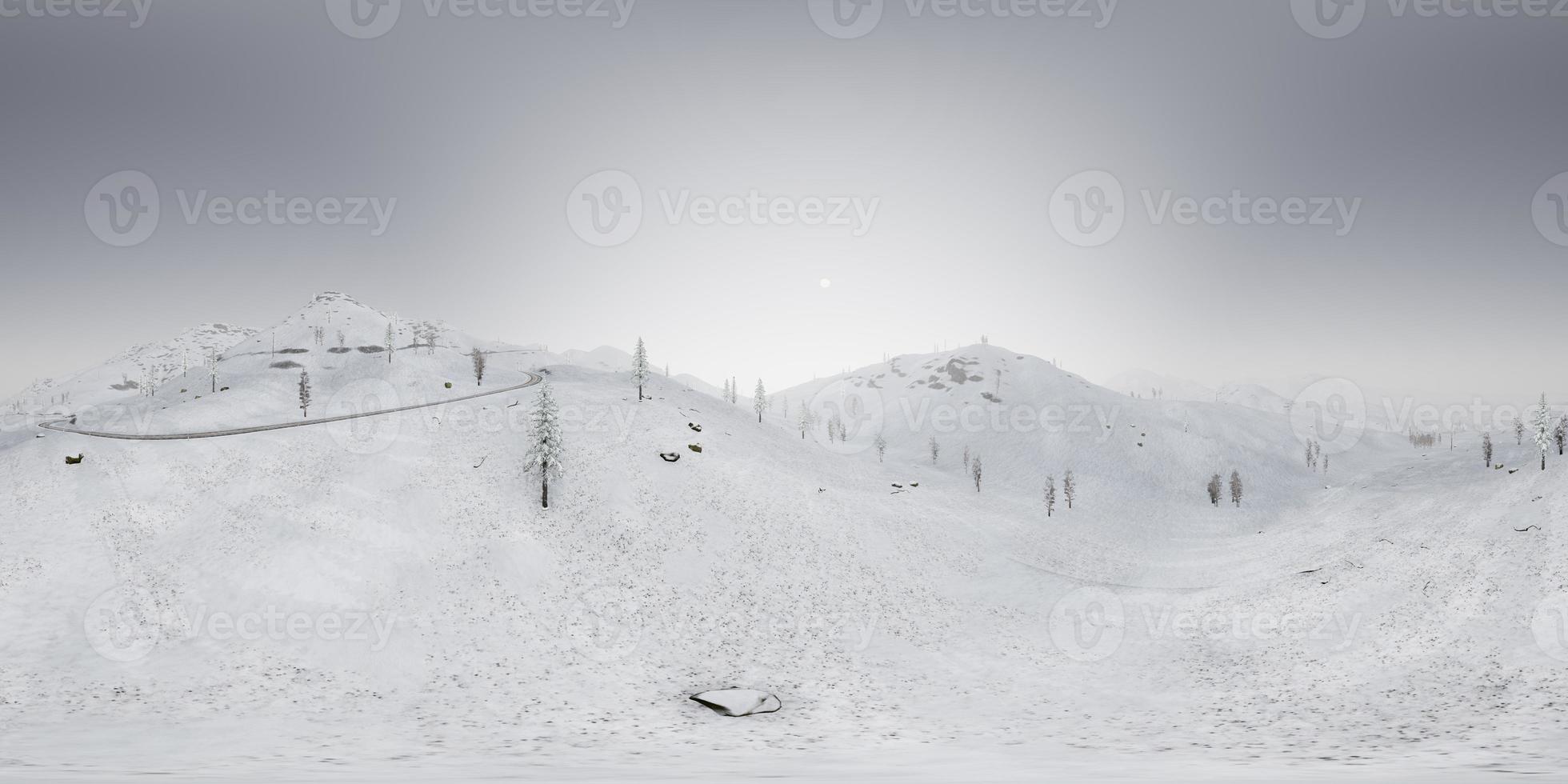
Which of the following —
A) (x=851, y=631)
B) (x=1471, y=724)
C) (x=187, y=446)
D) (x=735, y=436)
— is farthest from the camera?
(x=735, y=436)

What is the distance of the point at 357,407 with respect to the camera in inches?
3081

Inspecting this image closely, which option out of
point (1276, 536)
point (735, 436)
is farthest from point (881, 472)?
point (1276, 536)

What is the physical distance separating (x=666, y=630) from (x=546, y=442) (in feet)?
67.7

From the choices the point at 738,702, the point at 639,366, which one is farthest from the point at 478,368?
the point at 738,702

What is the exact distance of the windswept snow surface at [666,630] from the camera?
20.0 meters

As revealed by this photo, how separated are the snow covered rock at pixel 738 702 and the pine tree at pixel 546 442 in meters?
25.8

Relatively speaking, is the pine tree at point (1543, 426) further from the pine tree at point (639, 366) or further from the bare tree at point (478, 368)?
the bare tree at point (478, 368)

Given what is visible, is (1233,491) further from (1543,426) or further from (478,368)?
(478,368)

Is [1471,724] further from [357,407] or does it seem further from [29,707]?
[357,407]

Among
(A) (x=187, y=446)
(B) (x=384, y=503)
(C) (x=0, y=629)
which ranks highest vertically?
(A) (x=187, y=446)

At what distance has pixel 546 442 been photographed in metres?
47.9

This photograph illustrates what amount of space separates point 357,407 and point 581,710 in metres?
72.3

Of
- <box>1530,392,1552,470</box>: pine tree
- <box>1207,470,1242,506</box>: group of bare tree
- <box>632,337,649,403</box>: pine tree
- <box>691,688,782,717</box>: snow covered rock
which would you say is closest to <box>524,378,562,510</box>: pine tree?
<box>691,688,782,717</box>: snow covered rock

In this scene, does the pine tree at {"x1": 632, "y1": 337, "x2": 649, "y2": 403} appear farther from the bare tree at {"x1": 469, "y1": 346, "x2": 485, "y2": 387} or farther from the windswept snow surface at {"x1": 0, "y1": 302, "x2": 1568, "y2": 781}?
the bare tree at {"x1": 469, "y1": 346, "x2": 485, "y2": 387}
